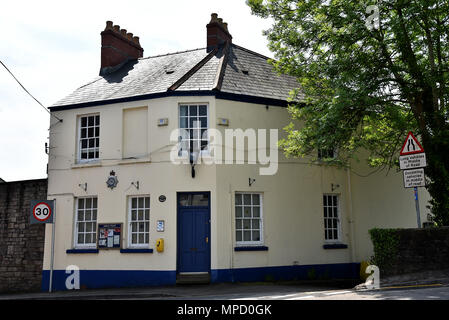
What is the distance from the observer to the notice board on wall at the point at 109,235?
14.6 meters

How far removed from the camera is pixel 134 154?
15109 millimetres

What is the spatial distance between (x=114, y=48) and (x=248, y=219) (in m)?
9.70

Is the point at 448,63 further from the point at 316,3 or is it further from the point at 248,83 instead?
the point at 248,83

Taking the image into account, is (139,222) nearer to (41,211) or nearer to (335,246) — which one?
(41,211)

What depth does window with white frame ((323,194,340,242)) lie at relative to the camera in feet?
52.5

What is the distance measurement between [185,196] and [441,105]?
25.6 ft

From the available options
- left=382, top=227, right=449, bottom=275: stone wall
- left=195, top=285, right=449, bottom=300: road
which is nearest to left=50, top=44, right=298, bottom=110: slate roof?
left=382, top=227, right=449, bottom=275: stone wall

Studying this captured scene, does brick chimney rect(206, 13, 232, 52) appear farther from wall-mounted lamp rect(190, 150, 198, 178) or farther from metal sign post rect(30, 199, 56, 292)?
metal sign post rect(30, 199, 56, 292)

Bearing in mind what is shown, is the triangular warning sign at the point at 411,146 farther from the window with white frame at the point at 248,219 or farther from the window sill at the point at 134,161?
the window sill at the point at 134,161

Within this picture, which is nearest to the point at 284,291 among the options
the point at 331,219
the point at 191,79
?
the point at 331,219

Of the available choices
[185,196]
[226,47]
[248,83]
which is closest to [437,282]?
[185,196]

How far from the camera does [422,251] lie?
1101 cm

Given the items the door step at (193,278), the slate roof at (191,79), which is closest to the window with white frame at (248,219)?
the door step at (193,278)

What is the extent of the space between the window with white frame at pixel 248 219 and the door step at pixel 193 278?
1.47 metres
